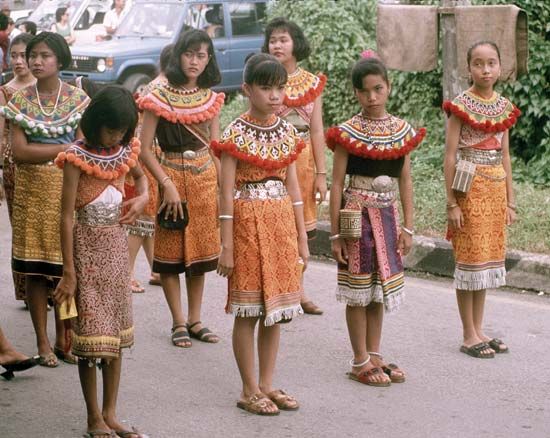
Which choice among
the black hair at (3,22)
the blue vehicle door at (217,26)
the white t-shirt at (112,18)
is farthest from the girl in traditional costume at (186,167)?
the white t-shirt at (112,18)

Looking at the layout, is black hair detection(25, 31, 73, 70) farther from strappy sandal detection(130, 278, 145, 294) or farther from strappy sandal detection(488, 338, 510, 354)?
strappy sandal detection(488, 338, 510, 354)

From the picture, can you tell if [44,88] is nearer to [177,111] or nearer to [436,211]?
[177,111]

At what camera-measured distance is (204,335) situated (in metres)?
6.57

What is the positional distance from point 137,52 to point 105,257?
40.8 ft

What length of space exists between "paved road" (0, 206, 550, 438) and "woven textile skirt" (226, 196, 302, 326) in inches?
20.9

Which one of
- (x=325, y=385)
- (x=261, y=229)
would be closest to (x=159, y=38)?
(x=325, y=385)

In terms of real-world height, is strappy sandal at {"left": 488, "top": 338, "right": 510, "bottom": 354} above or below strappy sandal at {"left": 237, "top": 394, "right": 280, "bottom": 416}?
below

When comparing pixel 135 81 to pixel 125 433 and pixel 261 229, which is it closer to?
pixel 261 229

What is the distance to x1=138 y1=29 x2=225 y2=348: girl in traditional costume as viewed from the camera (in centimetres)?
632

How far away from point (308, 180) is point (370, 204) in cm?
138

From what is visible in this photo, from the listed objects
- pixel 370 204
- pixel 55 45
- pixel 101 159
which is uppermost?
pixel 55 45

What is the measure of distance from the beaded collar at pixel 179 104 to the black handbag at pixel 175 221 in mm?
493

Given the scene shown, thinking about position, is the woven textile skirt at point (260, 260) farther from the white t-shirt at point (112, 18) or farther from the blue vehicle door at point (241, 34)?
the white t-shirt at point (112, 18)

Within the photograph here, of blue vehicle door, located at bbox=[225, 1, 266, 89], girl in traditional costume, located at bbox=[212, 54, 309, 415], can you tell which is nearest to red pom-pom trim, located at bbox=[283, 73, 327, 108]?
girl in traditional costume, located at bbox=[212, 54, 309, 415]
